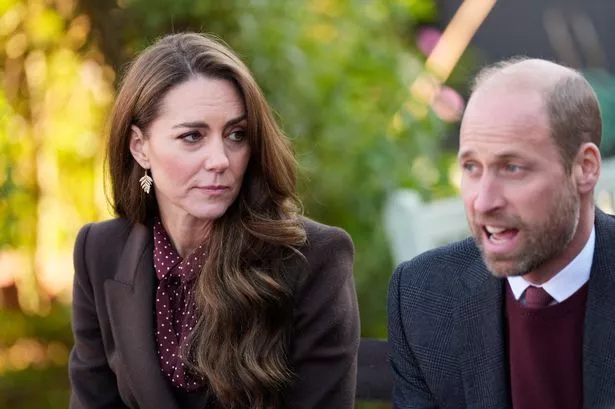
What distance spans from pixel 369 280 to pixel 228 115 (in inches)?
104

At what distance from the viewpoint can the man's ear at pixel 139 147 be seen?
10.9ft

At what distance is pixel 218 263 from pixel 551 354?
3.15 ft

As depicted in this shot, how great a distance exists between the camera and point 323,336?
3248 mm

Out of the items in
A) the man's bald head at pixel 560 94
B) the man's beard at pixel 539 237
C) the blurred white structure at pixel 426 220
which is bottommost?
the blurred white structure at pixel 426 220

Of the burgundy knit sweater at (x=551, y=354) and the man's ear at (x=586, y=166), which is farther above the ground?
the man's ear at (x=586, y=166)

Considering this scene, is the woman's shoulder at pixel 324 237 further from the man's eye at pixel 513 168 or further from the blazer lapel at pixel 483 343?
the man's eye at pixel 513 168

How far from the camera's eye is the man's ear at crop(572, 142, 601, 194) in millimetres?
2516

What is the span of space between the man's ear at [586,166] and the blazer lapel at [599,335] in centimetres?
19

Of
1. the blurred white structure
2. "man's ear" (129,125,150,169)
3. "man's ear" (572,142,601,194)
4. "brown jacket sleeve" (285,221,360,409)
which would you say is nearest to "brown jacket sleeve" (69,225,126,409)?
"man's ear" (129,125,150,169)

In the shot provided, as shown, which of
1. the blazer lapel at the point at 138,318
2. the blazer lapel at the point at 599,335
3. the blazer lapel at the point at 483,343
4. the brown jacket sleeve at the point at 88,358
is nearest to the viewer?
the blazer lapel at the point at 599,335

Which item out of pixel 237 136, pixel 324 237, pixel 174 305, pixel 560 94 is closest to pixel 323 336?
pixel 324 237

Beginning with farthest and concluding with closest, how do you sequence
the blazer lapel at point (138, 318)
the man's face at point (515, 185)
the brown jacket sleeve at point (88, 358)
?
1. the brown jacket sleeve at point (88, 358)
2. the blazer lapel at point (138, 318)
3. the man's face at point (515, 185)

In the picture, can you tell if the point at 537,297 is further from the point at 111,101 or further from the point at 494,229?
the point at 111,101

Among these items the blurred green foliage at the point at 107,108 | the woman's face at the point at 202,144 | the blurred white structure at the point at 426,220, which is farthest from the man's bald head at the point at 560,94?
the blurred white structure at the point at 426,220
